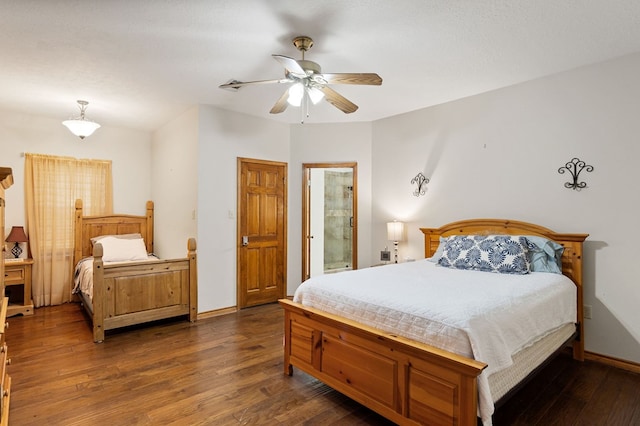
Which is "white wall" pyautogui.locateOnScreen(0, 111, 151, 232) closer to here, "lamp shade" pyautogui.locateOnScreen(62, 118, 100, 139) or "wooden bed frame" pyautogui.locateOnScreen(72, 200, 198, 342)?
"lamp shade" pyautogui.locateOnScreen(62, 118, 100, 139)

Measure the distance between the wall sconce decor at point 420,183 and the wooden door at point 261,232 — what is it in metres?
1.83

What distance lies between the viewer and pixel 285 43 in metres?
2.66

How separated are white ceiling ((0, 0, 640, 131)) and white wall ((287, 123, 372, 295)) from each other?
106 cm

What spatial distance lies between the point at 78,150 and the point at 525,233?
5.84 m

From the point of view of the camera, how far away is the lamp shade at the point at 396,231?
14.3ft

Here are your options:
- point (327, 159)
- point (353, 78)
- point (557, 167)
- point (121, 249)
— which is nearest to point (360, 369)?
point (353, 78)

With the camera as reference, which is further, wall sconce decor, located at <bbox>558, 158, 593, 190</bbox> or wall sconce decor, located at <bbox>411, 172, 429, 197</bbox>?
wall sconce decor, located at <bbox>411, 172, 429, 197</bbox>

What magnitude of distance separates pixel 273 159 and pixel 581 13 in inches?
141

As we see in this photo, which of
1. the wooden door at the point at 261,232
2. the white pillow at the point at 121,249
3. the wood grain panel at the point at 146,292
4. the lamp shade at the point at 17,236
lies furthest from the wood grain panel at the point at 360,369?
the lamp shade at the point at 17,236

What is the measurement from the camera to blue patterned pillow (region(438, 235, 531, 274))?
114 inches

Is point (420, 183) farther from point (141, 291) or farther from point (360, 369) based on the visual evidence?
point (141, 291)

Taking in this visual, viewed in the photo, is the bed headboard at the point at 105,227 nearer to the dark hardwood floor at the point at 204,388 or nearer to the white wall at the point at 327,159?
the dark hardwood floor at the point at 204,388

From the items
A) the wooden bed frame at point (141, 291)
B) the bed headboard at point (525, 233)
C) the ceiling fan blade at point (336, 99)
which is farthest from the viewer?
the wooden bed frame at point (141, 291)

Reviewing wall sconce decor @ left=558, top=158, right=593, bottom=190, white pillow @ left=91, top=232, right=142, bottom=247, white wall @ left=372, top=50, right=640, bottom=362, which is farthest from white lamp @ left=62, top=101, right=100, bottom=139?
wall sconce decor @ left=558, top=158, right=593, bottom=190
